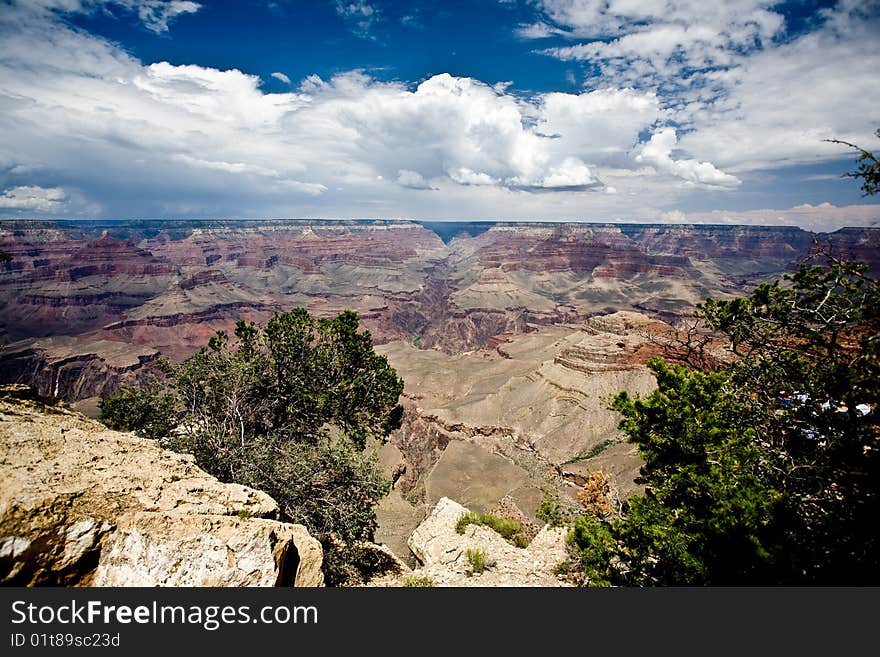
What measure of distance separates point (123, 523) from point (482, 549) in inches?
580

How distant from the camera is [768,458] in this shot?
475 inches

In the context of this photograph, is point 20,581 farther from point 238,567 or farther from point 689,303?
point 689,303

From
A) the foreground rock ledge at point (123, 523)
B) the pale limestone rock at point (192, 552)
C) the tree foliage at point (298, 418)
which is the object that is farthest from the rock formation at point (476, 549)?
the pale limestone rock at point (192, 552)

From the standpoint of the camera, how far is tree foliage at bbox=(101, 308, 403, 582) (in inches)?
573

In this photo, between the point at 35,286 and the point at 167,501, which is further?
the point at 35,286

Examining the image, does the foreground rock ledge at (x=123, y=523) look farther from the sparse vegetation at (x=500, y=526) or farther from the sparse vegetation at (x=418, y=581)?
the sparse vegetation at (x=500, y=526)

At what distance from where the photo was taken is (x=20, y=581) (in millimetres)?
5719

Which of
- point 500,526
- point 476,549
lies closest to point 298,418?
point 476,549

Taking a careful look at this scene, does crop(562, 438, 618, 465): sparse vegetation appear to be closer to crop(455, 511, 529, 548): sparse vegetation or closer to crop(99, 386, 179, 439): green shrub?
crop(455, 511, 529, 548): sparse vegetation

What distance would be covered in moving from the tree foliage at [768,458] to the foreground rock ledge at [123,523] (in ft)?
31.1

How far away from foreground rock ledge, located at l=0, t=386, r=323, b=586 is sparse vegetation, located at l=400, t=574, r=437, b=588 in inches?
207

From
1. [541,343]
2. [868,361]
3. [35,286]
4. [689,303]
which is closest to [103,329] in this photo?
[35,286]

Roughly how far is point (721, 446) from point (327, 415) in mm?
15784

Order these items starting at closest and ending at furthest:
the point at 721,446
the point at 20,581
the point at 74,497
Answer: the point at 20,581
the point at 74,497
the point at 721,446
